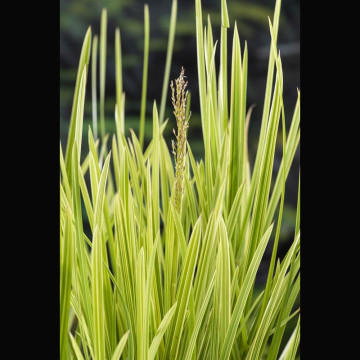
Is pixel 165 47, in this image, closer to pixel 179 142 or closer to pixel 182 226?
pixel 179 142

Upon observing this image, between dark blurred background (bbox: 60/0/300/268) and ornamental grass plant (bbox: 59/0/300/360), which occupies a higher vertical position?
dark blurred background (bbox: 60/0/300/268)

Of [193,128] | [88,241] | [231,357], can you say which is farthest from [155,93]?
[231,357]

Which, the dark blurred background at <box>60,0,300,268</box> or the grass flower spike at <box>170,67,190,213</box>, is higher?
the dark blurred background at <box>60,0,300,268</box>

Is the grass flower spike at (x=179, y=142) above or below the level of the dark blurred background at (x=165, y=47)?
below

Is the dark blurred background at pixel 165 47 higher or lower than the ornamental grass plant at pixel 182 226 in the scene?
higher

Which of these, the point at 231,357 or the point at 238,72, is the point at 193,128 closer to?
the point at 238,72
